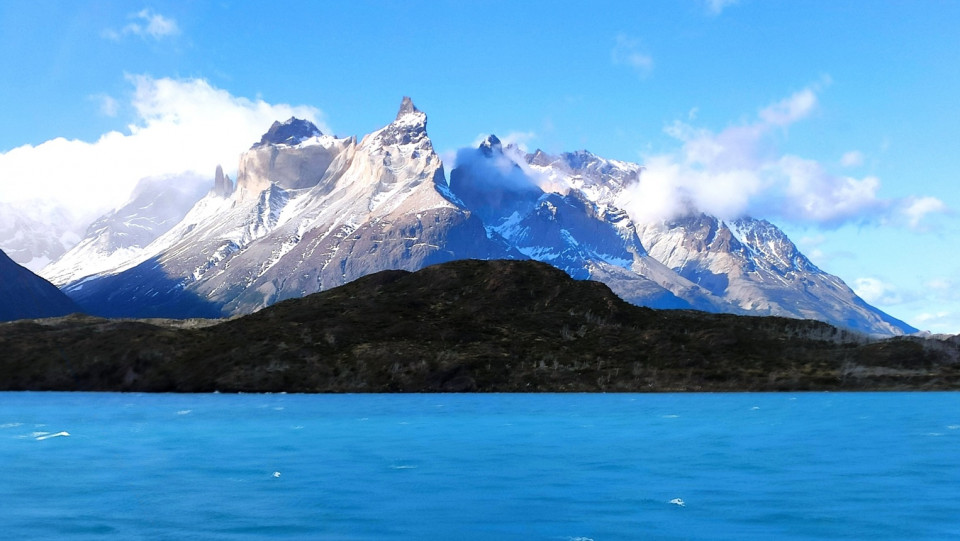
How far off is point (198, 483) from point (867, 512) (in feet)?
105

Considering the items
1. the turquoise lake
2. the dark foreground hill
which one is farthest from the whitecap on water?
the dark foreground hill

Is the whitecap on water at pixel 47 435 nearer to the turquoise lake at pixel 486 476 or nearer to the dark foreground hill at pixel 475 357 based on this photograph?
the turquoise lake at pixel 486 476

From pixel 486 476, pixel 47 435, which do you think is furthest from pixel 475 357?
pixel 486 476

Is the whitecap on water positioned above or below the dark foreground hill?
below

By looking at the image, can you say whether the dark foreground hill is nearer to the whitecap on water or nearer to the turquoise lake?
the turquoise lake

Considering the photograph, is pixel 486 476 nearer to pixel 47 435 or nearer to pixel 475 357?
pixel 47 435

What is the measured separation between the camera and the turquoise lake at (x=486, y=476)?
132 ft

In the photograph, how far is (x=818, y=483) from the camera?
169 feet

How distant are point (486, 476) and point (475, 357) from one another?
123 meters

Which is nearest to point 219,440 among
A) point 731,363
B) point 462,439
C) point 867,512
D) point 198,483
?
point 462,439

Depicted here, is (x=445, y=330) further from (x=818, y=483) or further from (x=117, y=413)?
(x=818, y=483)

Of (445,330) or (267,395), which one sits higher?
(445,330)

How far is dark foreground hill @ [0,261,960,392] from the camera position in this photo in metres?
172

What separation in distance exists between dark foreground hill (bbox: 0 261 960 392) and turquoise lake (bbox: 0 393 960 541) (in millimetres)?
65490
